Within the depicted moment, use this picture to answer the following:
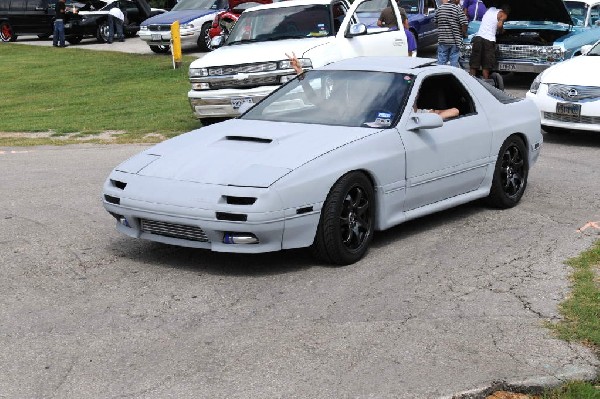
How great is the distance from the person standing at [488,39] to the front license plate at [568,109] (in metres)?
4.78

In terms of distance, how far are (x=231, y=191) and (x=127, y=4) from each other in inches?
1135

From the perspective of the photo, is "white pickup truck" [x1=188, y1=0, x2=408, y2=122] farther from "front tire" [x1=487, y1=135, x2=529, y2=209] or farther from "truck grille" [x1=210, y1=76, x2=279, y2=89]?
"front tire" [x1=487, y1=135, x2=529, y2=209]

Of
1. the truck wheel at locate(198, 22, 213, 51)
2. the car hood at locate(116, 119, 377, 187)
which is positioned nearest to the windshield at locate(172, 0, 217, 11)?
the truck wheel at locate(198, 22, 213, 51)

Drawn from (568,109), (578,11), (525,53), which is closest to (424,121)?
(568,109)

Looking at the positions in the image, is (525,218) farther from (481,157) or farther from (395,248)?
(395,248)

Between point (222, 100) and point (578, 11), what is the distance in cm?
838

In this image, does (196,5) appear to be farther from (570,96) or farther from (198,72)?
(570,96)

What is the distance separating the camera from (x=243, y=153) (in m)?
7.52

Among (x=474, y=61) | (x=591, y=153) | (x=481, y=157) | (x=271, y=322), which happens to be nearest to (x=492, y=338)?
(x=271, y=322)

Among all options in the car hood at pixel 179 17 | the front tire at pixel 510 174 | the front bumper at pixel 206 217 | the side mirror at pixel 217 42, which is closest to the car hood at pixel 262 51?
the side mirror at pixel 217 42

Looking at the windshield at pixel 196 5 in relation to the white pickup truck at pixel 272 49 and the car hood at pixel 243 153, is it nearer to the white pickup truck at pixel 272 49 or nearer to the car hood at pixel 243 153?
the white pickup truck at pixel 272 49

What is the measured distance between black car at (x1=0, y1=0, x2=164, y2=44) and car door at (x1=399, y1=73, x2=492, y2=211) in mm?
25838

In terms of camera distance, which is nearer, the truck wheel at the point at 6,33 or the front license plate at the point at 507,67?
the front license plate at the point at 507,67

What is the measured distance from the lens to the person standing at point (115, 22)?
33156mm
